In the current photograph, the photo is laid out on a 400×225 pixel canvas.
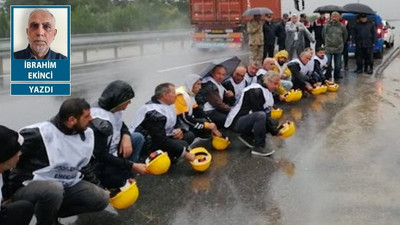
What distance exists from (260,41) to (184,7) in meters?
23.9

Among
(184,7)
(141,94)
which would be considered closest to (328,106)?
(141,94)

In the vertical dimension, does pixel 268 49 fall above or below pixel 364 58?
above

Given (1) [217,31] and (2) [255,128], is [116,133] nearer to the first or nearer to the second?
(2) [255,128]

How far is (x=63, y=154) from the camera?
3.70 meters

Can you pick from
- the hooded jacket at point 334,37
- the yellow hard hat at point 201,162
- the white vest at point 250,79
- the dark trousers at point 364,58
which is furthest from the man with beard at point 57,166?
the dark trousers at point 364,58

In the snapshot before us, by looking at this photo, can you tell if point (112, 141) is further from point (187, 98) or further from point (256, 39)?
point (256, 39)

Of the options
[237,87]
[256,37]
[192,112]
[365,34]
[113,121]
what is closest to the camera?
[113,121]

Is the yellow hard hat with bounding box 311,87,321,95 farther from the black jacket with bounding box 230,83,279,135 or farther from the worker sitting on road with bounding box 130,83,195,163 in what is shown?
the worker sitting on road with bounding box 130,83,195,163

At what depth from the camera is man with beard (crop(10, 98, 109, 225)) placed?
358cm

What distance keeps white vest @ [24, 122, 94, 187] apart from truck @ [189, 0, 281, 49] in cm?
1616

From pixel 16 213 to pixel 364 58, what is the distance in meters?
11.4

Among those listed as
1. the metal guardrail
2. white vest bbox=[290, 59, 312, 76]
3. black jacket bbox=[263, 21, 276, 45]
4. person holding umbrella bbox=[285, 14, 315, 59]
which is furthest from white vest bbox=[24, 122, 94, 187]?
the metal guardrail

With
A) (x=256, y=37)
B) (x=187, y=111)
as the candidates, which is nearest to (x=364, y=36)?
(x=256, y=37)

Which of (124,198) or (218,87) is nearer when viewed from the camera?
(124,198)
